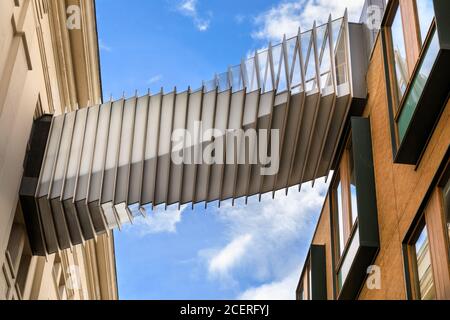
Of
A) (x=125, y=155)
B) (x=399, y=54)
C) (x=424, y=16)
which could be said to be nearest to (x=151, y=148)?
(x=125, y=155)

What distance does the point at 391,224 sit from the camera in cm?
1366

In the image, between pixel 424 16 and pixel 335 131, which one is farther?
pixel 335 131

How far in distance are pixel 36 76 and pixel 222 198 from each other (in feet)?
15.3

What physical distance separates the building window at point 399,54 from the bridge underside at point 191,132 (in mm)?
2174

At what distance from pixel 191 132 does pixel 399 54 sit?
454 centimetres

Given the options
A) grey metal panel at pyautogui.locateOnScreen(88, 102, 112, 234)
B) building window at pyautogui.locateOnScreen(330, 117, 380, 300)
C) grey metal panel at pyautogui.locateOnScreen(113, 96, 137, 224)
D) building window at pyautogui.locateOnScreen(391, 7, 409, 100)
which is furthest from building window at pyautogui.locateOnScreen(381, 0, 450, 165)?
grey metal panel at pyautogui.locateOnScreen(88, 102, 112, 234)

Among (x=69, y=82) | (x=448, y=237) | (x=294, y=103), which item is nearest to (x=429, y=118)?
(x=448, y=237)

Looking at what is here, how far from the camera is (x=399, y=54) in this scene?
13.9 metres

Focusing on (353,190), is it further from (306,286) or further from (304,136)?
(306,286)

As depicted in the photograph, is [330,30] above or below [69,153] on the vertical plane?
above

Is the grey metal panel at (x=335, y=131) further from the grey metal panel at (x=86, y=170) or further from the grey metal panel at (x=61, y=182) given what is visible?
the grey metal panel at (x=61, y=182)

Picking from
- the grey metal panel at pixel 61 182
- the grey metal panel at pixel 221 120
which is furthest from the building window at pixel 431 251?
the grey metal panel at pixel 61 182

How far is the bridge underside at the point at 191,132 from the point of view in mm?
16344
